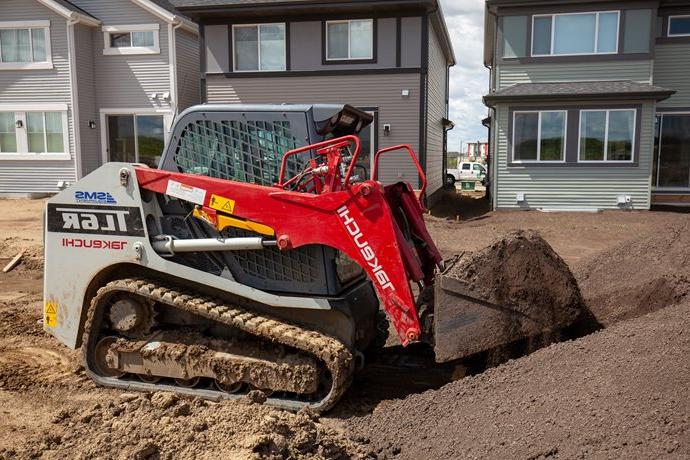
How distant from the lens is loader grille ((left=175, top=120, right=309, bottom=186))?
5.11 metres

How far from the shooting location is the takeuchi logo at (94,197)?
5.31 metres

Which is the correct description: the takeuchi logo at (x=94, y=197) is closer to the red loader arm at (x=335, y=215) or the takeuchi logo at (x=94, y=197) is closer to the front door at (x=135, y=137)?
the red loader arm at (x=335, y=215)

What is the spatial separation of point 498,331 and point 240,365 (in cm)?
207

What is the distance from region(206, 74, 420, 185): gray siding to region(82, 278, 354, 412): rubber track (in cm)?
1446

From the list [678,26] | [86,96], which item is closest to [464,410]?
[678,26]

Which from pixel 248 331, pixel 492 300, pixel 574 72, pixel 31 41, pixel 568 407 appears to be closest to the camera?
pixel 568 407

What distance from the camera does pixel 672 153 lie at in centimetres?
1936

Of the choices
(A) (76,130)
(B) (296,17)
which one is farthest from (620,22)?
(A) (76,130)

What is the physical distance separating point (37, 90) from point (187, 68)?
5.04 meters

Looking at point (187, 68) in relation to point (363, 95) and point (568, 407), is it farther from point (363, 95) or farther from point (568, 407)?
point (568, 407)

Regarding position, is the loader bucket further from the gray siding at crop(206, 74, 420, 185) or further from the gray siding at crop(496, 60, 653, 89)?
the gray siding at crop(496, 60, 653, 89)

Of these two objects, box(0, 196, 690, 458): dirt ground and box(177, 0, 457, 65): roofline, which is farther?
box(177, 0, 457, 65): roofline

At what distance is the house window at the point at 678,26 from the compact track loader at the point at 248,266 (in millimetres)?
17095

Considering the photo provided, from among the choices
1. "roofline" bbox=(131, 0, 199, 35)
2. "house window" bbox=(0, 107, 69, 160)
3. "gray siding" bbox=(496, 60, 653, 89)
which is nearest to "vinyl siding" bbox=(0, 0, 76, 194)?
"house window" bbox=(0, 107, 69, 160)
